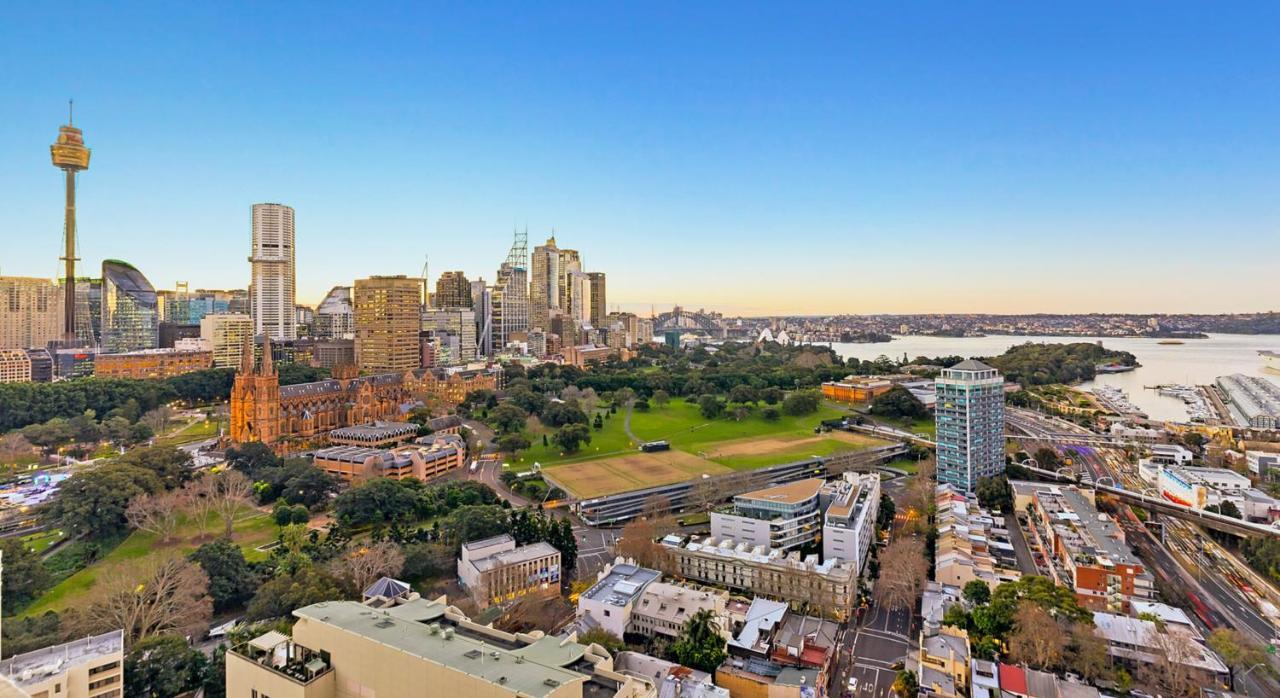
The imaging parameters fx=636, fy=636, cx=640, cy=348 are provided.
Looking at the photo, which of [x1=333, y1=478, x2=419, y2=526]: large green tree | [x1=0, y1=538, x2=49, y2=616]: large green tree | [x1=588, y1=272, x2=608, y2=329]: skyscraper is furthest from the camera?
[x1=588, y1=272, x2=608, y2=329]: skyscraper

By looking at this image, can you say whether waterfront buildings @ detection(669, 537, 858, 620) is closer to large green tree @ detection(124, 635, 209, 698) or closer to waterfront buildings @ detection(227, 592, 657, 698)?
waterfront buildings @ detection(227, 592, 657, 698)

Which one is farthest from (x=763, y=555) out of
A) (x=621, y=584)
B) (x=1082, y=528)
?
(x=1082, y=528)

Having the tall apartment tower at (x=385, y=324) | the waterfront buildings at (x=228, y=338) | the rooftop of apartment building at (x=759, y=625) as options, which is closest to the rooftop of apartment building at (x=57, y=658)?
the rooftop of apartment building at (x=759, y=625)

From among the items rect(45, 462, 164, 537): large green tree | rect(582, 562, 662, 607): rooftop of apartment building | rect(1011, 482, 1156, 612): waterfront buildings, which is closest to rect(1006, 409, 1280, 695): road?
rect(1011, 482, 1156, 612): waterfront buildings

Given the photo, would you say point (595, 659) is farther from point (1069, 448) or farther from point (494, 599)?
point (1069, 448)

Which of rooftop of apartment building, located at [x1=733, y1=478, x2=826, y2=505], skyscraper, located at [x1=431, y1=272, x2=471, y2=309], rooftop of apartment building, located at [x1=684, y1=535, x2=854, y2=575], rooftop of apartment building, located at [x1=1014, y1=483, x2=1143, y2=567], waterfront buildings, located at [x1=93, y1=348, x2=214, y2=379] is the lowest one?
rooftop of apartment building, located at [x1=684, y1=535, x2=854, y2=575]

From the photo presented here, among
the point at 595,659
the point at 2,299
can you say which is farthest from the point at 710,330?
the point at 595,659
